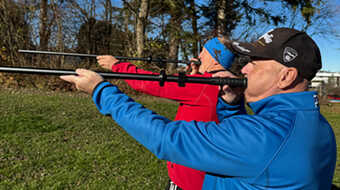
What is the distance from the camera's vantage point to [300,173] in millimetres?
1134

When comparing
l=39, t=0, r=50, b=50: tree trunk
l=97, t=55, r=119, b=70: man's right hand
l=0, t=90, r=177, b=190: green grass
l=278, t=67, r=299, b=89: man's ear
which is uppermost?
l=39, t=0, r=50, b=50: tree trunk

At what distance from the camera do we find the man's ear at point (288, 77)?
130 cm

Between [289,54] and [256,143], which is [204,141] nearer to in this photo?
[256,143]

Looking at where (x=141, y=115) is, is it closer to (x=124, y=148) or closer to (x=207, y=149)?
(x=207, y=149)

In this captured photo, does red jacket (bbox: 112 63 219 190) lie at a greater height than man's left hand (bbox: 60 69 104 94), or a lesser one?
lesser

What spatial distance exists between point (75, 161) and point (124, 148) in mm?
1278

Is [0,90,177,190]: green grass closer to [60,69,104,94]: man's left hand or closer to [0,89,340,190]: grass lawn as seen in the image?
[0,89,340,190]: grass lawn

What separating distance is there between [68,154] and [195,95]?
4.22 m

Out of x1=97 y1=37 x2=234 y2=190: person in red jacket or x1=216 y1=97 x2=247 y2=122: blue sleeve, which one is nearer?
x1=216 y1=97 x2=247 y2=122: blue sleeve

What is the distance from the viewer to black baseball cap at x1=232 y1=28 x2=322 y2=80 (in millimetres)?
1305

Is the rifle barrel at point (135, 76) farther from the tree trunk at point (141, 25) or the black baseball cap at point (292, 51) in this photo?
the tree trunk at point (141, 25)

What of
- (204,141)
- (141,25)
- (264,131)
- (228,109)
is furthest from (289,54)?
(141,25)

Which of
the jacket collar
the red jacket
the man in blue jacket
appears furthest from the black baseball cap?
the red jacket

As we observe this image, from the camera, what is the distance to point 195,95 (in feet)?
7.81
